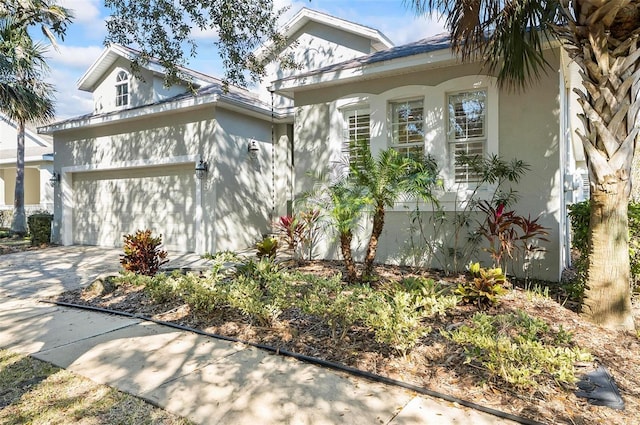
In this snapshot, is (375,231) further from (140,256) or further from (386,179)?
(140,256)

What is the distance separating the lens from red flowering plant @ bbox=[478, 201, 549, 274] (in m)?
6.21

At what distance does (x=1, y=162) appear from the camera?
2189cm

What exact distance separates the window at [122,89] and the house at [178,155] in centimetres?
3

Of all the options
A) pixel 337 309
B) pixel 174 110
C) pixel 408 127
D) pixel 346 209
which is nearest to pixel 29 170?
pixel 174 110

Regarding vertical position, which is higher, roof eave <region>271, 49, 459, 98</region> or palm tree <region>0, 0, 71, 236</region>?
palm tree <region>0, 0, 71, 236</region>

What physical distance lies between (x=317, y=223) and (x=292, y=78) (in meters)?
3.27

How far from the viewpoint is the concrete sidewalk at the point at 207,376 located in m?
2.92

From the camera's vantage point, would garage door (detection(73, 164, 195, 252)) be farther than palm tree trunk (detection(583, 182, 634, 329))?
Yes

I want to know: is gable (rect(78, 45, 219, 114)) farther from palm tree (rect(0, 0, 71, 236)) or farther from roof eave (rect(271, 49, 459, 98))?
roof eave (rect(271, 49, 459, 98))

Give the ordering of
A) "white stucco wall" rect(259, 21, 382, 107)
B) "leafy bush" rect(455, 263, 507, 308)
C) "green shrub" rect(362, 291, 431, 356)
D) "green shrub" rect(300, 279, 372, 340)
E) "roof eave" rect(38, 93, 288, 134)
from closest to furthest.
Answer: "green shrub" rect(362, 291, 431, 356) < "green shrub" rect(300, 279, 372, 340) < "leafy bush" rect(455, 263, 507, 308) < "roof eave" rect(38, 93, 288, 134) < "white stucco wall" rect(259, 21, 382, 107)

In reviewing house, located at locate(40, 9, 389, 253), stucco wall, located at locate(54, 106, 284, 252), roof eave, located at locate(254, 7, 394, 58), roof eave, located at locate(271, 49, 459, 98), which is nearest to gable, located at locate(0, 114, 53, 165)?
stucco wall, located at locate(54, 106, 284, 252)

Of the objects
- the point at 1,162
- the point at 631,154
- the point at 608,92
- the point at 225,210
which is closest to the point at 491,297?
the point at 631,154

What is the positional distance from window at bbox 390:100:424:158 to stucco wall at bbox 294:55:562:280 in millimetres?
224

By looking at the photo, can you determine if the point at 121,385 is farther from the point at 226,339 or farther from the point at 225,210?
the point at 225,210
